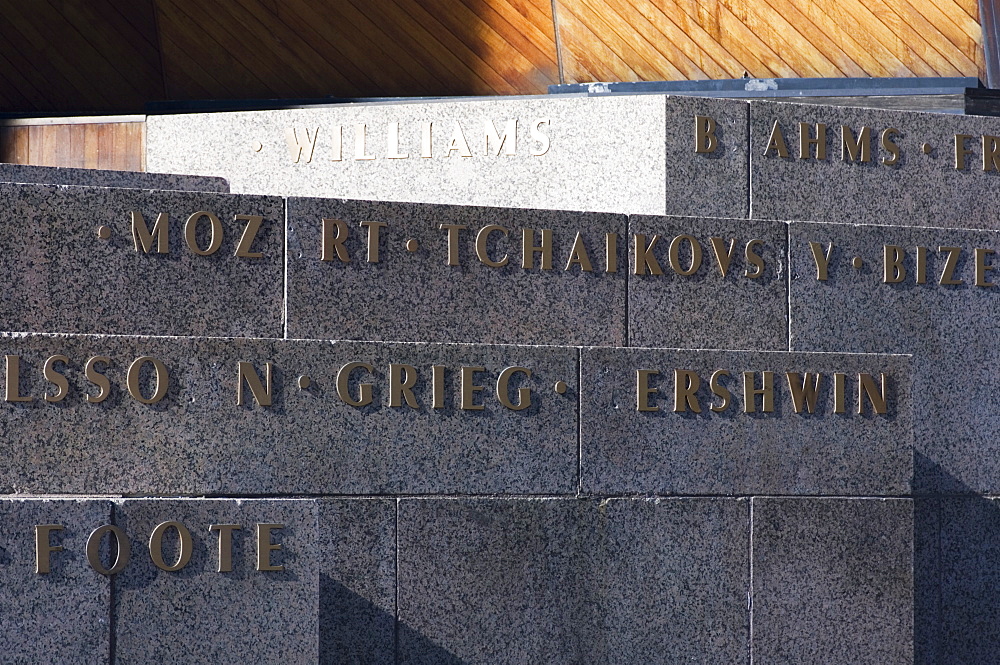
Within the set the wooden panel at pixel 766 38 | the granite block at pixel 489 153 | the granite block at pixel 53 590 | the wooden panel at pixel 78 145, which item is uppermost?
the wooden panel at pixel 766 38

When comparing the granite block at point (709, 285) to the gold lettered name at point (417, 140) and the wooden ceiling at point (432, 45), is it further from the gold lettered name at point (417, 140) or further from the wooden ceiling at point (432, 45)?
the wooden ceiling at point (432, 45)

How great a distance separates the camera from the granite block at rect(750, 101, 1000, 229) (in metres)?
9.89

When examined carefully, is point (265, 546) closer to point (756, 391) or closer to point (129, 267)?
point (129, 267)

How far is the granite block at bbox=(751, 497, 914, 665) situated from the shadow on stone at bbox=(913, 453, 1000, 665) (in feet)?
2.69

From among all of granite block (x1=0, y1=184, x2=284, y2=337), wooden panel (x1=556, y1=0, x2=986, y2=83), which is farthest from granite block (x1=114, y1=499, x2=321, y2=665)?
wooden panel (x1=556, y1=0, x2=986, y2=83)

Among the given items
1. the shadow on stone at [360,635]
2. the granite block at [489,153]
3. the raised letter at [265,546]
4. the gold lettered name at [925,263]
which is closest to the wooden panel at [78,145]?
the granite block at [489,153]

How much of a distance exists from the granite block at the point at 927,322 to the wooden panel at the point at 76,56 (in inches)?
320

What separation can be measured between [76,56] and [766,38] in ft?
23.5

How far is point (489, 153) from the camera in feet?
33.9

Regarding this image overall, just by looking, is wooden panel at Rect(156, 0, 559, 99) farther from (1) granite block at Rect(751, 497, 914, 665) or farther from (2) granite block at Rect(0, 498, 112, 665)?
Result: (2) granite block at Rect(0, 498, 112, 665)

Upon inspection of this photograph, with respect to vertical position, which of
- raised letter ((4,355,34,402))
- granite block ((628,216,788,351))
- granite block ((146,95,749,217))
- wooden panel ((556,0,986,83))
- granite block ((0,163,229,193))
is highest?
wooden panel ((556,0,986,83))

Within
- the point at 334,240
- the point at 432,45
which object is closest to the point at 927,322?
the point at 334,240

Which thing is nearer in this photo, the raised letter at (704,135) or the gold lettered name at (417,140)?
the raised letter at (704,135)

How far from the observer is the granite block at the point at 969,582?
30.1 ft
